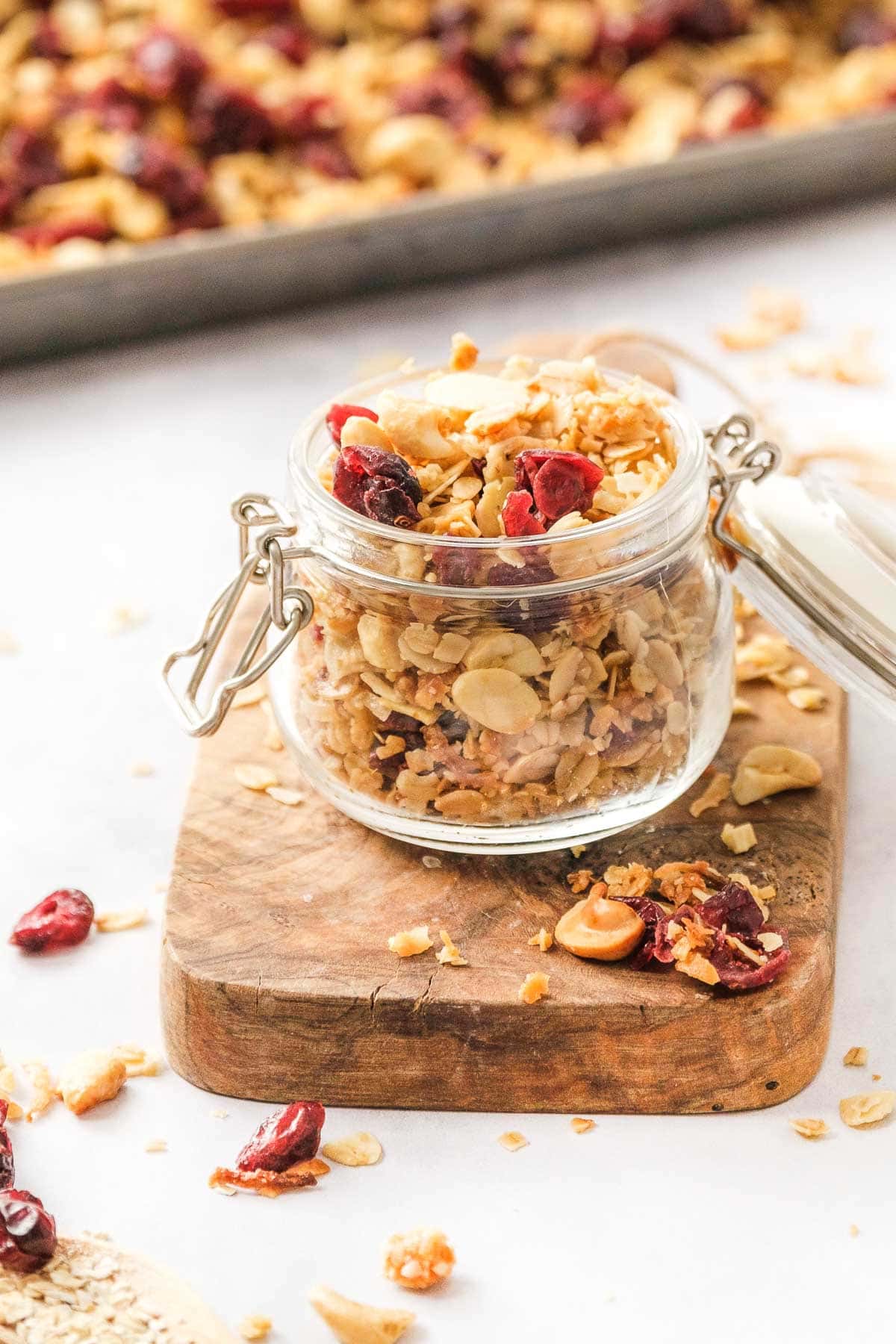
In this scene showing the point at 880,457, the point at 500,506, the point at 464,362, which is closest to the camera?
the point at 500,506

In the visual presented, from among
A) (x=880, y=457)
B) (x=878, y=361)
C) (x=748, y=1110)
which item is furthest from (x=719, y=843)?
(x=878, y=361)

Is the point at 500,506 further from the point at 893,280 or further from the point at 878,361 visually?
the point at 893,280

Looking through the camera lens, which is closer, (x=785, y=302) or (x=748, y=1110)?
(x=748, y=1110)

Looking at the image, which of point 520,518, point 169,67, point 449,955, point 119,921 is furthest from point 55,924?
point 169,67

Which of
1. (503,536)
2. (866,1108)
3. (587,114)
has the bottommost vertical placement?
(866,1108)

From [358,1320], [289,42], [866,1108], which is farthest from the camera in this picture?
[289,42]

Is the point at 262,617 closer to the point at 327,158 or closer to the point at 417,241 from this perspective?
the point at 417,241
